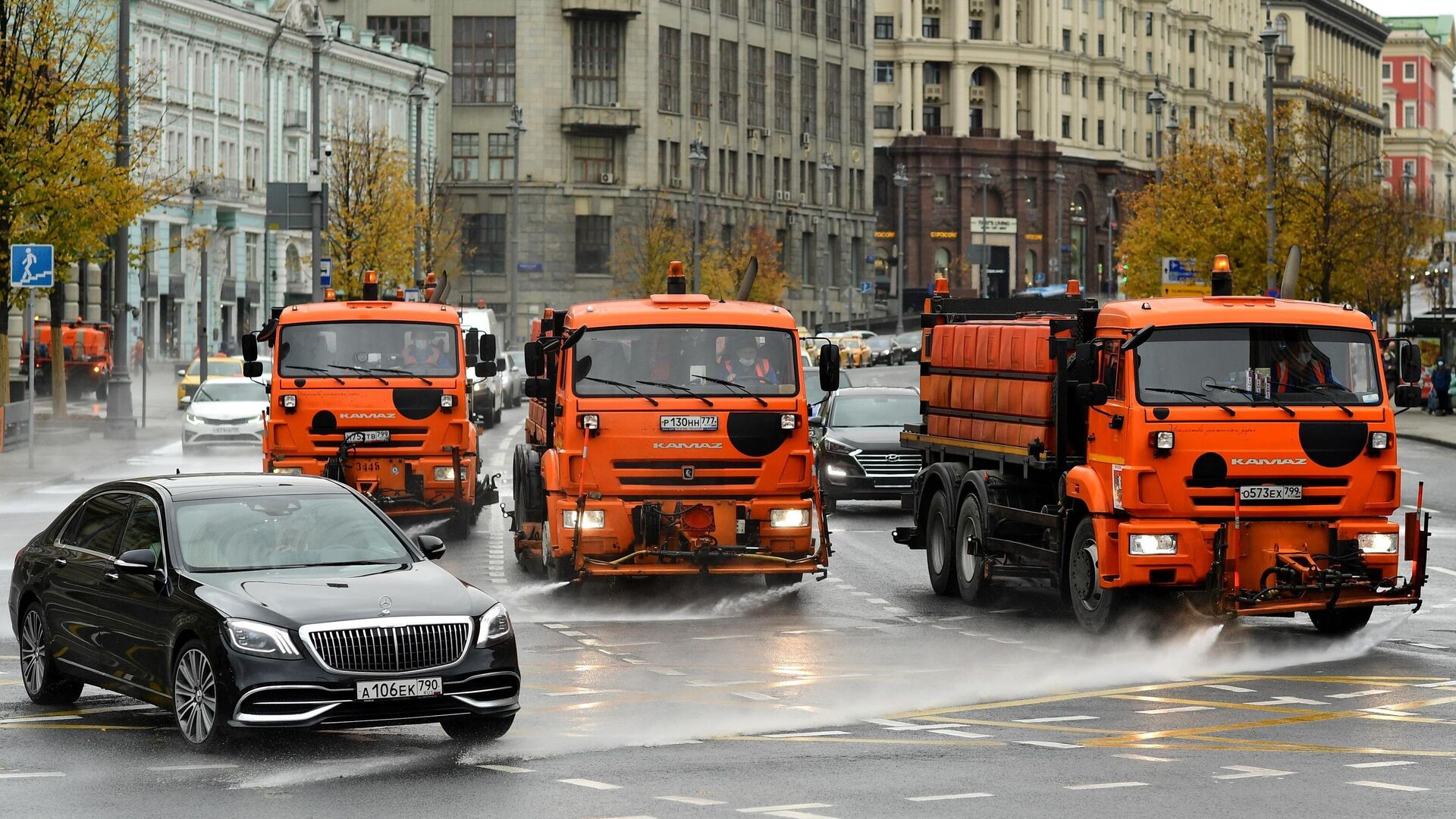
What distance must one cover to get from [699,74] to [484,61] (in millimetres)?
12355

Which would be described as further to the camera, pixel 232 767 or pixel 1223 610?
pixel 1223 610

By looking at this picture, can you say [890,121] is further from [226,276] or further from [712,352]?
[712,352]

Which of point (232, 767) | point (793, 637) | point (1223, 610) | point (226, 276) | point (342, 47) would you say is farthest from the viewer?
point (342, 47)

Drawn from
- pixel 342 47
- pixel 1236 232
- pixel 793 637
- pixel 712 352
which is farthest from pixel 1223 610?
pixel 342 47

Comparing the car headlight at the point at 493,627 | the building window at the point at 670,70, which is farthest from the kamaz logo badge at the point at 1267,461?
the building window at the point at 670,70

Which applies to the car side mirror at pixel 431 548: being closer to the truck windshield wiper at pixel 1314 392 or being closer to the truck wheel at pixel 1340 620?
the truck windshield wiper at pixel 1314 392

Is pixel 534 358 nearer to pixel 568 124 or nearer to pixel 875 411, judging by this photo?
pixel 875 411

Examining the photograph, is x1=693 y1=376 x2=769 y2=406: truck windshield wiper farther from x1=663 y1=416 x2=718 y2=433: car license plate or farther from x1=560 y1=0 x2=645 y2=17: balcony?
x1=560 y1=0 x2=645 y2=17: balcony

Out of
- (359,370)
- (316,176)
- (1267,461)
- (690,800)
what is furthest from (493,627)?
(316,176)

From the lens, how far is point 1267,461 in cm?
1659

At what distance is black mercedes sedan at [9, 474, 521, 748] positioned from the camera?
11.7 meters

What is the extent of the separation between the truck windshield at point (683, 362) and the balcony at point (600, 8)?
97.4 m

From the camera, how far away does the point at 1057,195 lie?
158 metres

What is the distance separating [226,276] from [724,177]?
42.1m
